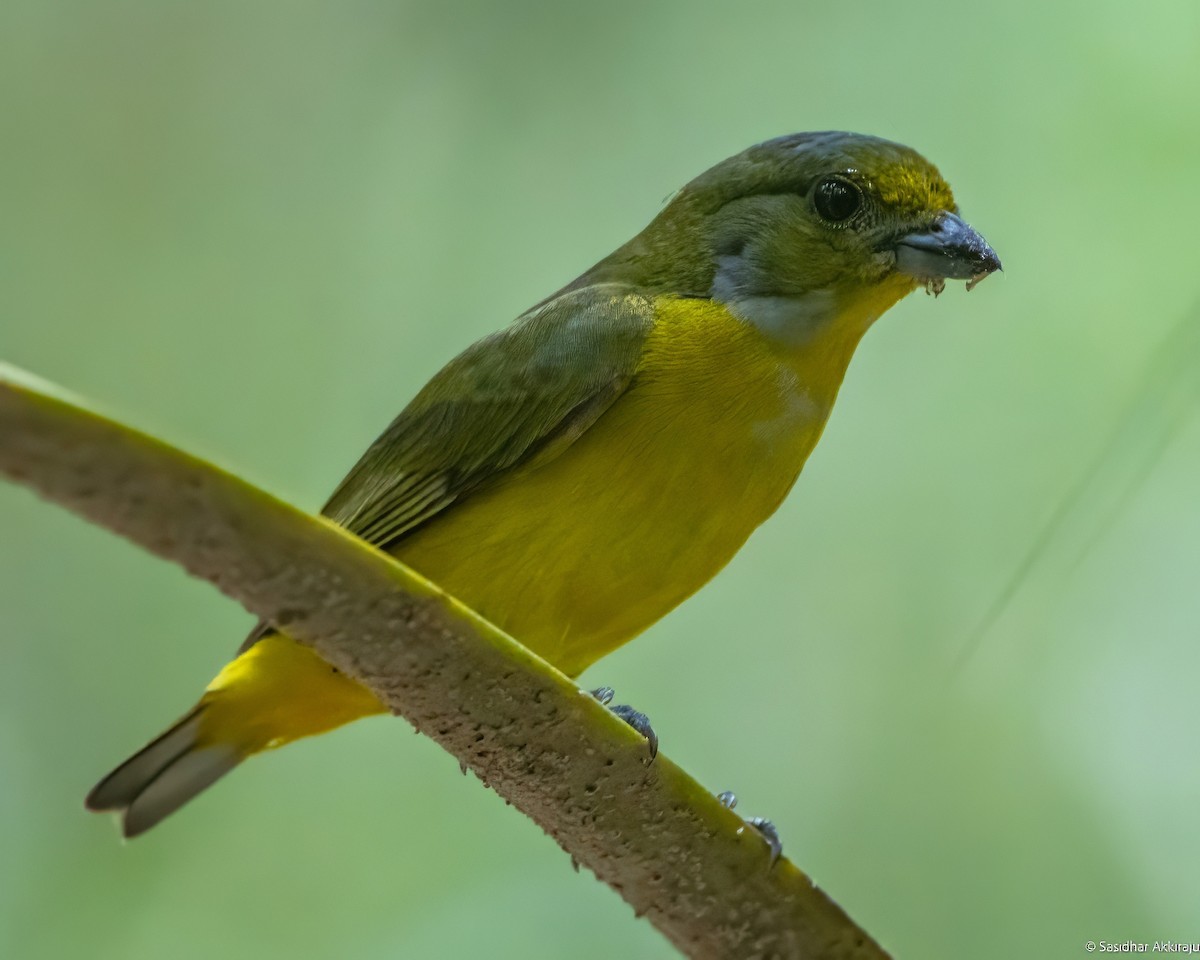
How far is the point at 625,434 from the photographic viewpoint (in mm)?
2547

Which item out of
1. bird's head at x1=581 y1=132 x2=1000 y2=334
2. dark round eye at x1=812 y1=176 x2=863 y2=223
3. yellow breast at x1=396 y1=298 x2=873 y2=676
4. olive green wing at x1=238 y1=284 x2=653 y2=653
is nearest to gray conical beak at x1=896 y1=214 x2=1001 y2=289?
bird's head at x1=581 y1=132 x2=1000 y2=334

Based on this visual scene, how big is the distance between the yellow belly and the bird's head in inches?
3.7

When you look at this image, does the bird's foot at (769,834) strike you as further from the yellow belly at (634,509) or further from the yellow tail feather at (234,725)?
the yellow tail feather at (234,725)

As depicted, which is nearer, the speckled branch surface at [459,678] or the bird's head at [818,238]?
the speckled branch surface at [459,678]

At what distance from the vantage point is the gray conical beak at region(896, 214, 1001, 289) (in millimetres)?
2639

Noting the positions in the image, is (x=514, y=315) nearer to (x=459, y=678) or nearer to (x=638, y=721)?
(x=638, y=721)

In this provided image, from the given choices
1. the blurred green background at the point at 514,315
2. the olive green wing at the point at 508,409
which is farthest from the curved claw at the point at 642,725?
the blurred green background at the point at 514,315

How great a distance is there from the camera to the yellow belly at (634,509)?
251 cm

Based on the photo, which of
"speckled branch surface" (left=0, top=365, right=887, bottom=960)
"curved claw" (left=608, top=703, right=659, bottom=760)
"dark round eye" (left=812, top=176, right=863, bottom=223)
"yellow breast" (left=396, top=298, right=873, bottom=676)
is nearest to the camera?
"speckled branch surface" (left=0, top=365, right=887, bottom=960)

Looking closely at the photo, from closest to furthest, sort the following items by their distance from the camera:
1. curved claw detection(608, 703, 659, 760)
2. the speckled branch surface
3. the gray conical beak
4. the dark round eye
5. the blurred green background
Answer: the speckled branch surface < curved claw detection(608, 703, 659, 760) < the gray conical beak < the dark round eye < the blurred green background

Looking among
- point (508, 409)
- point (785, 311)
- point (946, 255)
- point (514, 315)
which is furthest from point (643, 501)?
point (514, 315)

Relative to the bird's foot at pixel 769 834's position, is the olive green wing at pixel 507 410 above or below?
above

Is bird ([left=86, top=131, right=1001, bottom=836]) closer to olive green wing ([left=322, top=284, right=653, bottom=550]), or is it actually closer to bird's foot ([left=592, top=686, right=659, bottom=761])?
olive green wing ([left=322, top=284, right=653, bottom=550])

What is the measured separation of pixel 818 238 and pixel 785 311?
17 cm
